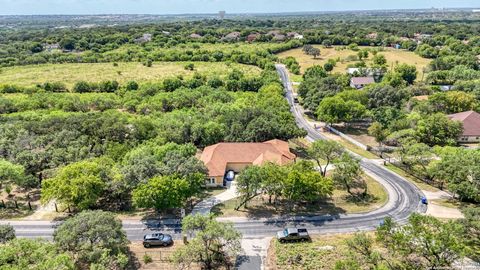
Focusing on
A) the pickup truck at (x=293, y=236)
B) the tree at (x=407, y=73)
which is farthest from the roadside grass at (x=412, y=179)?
the tree at (x=407, y=73)

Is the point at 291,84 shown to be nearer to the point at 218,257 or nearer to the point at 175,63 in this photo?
the point at 175,63

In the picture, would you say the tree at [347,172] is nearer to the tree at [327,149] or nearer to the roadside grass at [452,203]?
the tree at [327,149]

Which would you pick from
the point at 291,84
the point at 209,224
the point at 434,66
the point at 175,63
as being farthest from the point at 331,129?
the point at 175,63

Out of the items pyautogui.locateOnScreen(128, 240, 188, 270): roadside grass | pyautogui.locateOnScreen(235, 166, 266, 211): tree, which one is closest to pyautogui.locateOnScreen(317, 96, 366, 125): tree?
pyautogui.locateOnScreen(235, 166, 266, 211): tree

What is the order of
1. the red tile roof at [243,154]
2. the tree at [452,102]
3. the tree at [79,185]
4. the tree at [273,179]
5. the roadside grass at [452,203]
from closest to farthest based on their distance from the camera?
the tree at [79,185] < the tree at [273,179] < the roadside grass at [452,203] < the red tile roof at [243,154] < the tree at [452,102]

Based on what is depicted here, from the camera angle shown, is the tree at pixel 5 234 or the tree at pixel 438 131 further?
the tree at pixel 438 131

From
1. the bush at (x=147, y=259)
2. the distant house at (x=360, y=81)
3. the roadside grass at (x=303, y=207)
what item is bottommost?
the roadside grass at (x=303, y=207)

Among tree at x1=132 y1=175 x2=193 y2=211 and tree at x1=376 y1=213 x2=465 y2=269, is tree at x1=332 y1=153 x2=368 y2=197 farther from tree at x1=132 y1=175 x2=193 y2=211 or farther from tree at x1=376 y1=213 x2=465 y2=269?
tree at x1=132 y1=175 x2=193 y2=211
